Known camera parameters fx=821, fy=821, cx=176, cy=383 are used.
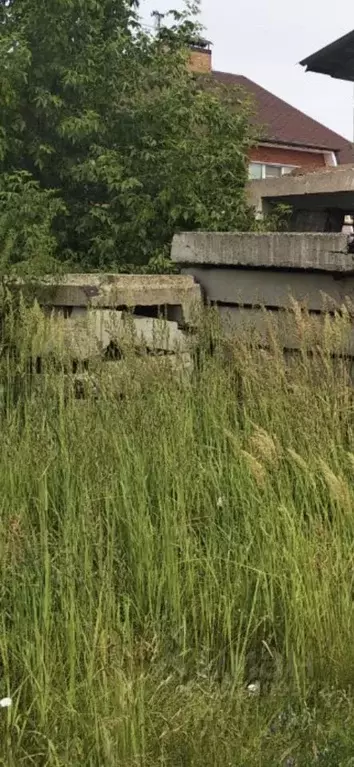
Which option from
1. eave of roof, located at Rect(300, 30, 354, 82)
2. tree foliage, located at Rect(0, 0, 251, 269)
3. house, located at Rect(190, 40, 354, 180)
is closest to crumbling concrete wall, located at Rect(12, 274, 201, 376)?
tree foliage, located at Rect(0, 0, 251, 269)

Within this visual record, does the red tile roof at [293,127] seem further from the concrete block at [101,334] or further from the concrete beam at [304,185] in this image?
the concrete block at [101,334]

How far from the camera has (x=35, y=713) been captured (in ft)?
7.03

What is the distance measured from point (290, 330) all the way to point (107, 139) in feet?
13.4

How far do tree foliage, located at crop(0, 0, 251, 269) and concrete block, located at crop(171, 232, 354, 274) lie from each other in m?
1.19

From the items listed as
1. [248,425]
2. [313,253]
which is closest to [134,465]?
[248,425]

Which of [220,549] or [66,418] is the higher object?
[66,418]

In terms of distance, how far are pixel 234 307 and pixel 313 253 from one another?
78cm

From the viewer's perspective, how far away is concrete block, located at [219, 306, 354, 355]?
360 centimetres

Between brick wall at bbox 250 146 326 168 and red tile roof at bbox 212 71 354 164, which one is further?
red tile roof at bbox 212 71 354 164

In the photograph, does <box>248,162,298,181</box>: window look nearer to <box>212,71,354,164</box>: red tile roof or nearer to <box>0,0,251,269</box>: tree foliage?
<box>212,71,354,164</box>: red tile roof

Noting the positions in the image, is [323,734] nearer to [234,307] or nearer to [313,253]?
[313,253]

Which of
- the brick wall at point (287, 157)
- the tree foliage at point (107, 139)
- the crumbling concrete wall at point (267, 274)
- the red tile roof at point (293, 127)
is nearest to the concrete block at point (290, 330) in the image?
the crumbling concrete wall at point (267, 274)

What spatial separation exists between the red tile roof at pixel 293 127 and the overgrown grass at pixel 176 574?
25.1 metres

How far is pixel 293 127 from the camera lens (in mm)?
30359
